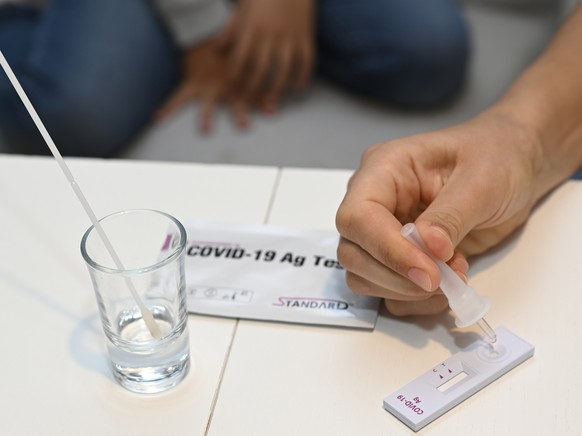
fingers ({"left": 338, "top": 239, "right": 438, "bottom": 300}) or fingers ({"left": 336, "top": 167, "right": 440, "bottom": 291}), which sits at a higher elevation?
fingers ({"left": 336, "top": 167, "right": 440, "bottom": 291})

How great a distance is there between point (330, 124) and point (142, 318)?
764mm

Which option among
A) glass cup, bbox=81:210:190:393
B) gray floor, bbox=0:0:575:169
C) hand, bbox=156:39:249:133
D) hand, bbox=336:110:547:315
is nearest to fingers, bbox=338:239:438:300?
hand, bbox=336:110:547:315

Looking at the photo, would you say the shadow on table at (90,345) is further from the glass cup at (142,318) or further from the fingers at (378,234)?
the fingers at (378,234)

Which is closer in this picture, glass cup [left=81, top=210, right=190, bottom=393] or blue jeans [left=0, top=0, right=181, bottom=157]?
glass cup [left=81, top=210, right=190, bottom=393]

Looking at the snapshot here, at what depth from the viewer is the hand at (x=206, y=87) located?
137 cm

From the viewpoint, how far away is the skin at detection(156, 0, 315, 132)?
139cm

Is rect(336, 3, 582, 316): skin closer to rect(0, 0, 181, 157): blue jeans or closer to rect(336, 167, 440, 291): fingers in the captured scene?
rect(336, 167, 440, 291): fingers

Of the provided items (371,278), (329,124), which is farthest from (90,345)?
(329,124)

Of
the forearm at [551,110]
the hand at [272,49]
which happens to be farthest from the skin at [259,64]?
the forearm at [551,110]

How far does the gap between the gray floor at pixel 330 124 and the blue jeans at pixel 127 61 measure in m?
0.04

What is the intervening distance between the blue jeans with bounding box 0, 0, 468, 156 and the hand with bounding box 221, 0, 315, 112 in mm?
61

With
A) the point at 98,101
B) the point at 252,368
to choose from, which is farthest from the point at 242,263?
the point at 98,101

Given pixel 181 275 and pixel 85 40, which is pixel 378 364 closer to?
pixel 181 275

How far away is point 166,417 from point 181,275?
107mm
